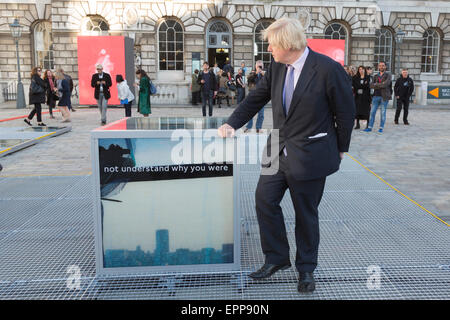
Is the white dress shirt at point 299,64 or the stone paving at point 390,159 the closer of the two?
the white dress shirt at point 299,64

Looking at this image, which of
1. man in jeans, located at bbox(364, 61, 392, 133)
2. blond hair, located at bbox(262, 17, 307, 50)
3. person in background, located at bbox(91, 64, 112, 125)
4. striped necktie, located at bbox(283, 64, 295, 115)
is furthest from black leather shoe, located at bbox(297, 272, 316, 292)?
person in background, located at bbox(91, 64, 112, 125)

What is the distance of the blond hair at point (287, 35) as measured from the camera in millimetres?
2914

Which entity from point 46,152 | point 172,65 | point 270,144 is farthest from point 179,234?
point 172,65

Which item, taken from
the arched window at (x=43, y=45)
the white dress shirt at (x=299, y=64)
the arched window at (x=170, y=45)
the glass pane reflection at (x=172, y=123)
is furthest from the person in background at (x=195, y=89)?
the white dress shirt at (x=299, y=64)

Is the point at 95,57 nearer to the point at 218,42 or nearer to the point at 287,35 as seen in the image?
the point at 218,42

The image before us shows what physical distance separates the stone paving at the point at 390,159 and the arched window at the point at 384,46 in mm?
14638

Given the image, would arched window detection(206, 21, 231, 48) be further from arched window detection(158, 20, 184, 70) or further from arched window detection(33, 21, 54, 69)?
arched window detection(33, 21, 54, 69)

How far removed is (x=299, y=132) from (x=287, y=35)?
2.01 feet

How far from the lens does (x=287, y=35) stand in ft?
9.56

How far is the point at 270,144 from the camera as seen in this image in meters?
3.31

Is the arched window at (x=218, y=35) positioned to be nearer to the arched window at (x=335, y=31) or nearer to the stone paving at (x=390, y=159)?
the arched window at (x=335, y=31)

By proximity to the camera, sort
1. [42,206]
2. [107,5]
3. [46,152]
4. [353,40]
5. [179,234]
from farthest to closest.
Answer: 1. [353,40]
2. [107,5]
3. [46,152]
4. [42,206]
5. [179,234]
